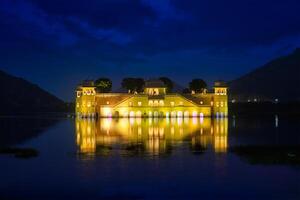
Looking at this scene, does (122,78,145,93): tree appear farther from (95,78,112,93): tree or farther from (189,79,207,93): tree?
(189,79,207,93): tree

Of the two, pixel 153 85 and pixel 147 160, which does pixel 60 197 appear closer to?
pixel 147 160

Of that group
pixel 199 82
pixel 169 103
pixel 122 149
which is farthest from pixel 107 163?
pixel 199 82

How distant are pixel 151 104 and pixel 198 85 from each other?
821 inches

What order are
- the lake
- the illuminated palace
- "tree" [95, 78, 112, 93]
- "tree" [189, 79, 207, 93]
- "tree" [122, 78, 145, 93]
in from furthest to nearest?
"tree" [122, 78, 145, 93], "tree" [95, 78, 112, 93], "tree" [189, 79, 207, 93], the illuminated palace, the lake

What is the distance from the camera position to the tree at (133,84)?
133 meters

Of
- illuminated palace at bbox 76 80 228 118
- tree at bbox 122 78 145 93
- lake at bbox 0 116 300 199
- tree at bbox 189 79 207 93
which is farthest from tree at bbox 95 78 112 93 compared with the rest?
lake at bbox 0 116 300 199

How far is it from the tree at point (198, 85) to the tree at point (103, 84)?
73.9ft

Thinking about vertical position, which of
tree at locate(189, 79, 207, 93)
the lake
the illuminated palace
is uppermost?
tree at locate(189, 79, 207, 93)

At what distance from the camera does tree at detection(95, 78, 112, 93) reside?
132 meters

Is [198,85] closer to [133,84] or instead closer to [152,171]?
[133,84]

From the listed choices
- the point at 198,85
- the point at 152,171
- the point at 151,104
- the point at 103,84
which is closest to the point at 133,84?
the point at 103,84

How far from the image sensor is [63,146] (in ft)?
145

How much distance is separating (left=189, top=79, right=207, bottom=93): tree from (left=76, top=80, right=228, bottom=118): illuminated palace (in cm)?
1071

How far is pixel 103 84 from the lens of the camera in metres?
134
